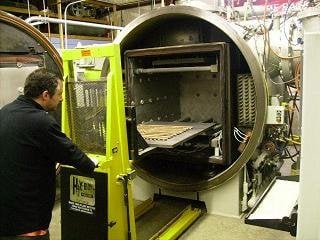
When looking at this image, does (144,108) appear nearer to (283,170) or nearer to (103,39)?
(283,170)

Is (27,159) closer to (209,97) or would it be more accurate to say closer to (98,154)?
(98,154)

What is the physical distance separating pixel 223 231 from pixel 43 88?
5.32ft

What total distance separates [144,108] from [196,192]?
34.6 inches

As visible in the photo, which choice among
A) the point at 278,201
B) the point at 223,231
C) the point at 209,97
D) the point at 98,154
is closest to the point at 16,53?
the point at 98,154

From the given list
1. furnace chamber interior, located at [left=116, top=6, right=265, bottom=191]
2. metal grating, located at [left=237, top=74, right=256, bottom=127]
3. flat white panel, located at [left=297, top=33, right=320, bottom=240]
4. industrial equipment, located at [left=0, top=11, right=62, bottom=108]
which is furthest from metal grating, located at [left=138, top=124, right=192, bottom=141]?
flat white panel, located at [left=297, top=33, right=320, bottom=240]

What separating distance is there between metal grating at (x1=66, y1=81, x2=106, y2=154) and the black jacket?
297 mm

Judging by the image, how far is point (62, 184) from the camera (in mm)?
2043

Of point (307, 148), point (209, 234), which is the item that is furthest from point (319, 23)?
point (209, 234)

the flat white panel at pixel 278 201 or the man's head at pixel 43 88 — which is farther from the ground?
the man's head at pixel 43 88

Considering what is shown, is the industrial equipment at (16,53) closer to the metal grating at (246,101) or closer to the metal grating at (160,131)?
the metal grating at (160,131)

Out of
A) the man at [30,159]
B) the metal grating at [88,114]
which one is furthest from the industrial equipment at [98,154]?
the man at [30,159]

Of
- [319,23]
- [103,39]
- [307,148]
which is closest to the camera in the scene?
[307,148]

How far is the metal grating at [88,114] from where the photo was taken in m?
1.99

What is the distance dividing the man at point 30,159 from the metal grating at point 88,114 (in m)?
0.27
